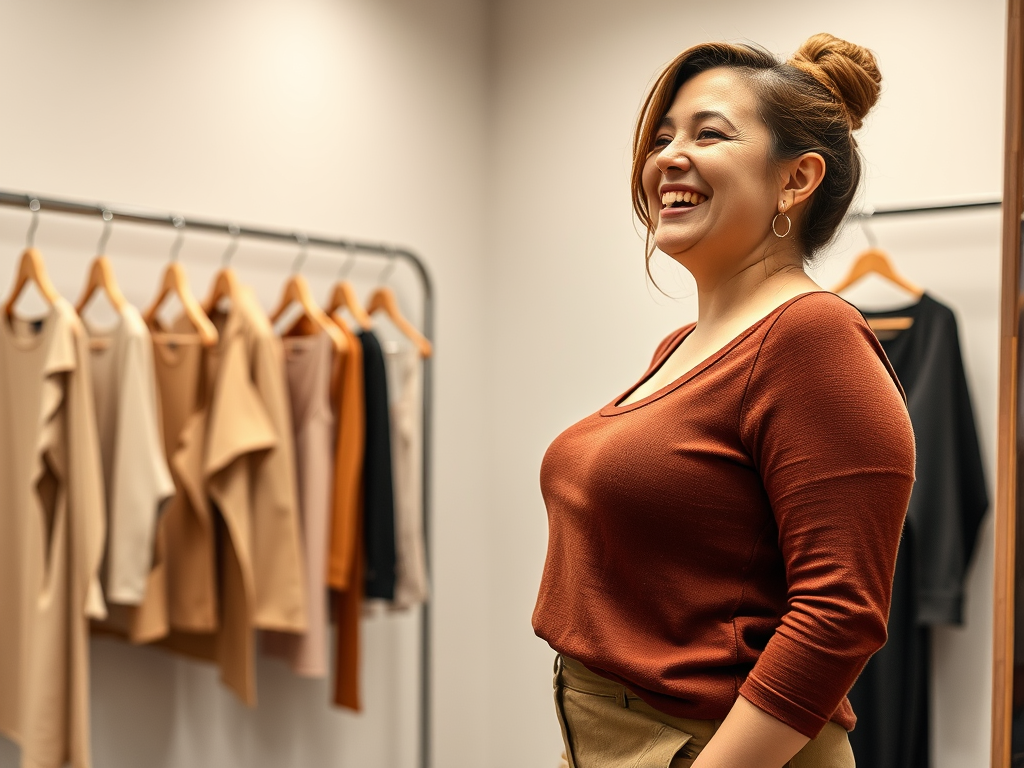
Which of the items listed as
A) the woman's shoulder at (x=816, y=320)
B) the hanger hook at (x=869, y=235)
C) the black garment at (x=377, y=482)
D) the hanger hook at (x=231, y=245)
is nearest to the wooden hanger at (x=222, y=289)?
the hanger hook at (x=231, y=245)

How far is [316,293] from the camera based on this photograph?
280 centimetres

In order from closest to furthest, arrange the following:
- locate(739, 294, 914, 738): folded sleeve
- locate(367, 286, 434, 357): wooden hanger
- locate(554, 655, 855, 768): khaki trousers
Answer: locate(739, 294, 914, 738): folded sleeve → locate(554, 655, 855, 768): khaki trousers → locate(367, 286, 434, 357): wooden hanger

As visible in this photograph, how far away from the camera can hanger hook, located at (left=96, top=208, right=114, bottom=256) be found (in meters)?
2.18

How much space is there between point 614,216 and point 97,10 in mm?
1455

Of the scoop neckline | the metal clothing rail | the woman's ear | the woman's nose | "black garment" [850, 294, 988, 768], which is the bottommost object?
"black garment" [850, 294, 988, 768]

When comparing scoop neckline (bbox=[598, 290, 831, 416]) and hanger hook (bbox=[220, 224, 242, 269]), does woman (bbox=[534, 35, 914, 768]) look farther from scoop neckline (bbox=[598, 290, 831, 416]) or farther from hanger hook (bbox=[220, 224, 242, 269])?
hanger hook (bbox=[220, 224, 242, 269])

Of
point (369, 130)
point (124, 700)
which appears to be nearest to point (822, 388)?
point (124, 700)

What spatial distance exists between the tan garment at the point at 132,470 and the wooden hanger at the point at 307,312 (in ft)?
1.44

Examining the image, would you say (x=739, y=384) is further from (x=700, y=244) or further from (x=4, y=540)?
(x=4, y=540)

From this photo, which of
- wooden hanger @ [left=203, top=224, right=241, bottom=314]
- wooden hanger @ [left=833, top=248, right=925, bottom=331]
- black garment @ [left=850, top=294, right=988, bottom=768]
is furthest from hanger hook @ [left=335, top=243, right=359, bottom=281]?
black garment @ [left=850, top=294, right=988, bottom=768]

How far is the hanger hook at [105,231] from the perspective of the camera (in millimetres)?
2176

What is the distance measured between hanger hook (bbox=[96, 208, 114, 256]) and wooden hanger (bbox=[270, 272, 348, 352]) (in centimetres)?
42

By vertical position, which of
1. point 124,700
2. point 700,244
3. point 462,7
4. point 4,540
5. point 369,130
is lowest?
point 124,700

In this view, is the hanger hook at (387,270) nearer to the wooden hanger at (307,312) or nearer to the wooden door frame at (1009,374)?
the wooden hanger at (307,312)
